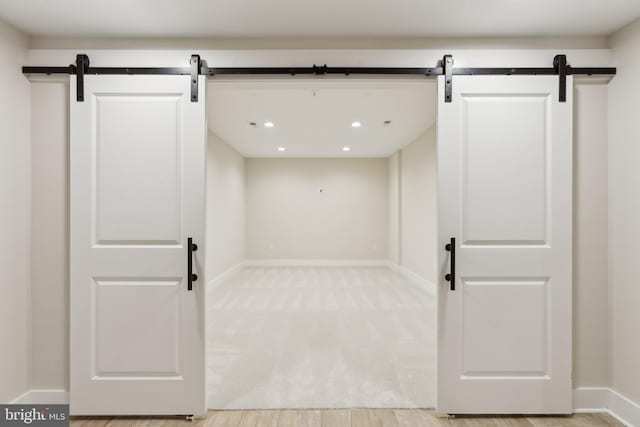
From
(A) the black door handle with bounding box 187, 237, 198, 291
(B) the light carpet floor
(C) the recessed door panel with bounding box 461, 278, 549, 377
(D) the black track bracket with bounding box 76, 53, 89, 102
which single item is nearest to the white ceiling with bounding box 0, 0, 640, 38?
(D) the black track bracket with bounding box 76, 53, 89, 102

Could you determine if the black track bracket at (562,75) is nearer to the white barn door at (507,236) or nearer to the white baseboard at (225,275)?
the white barn door at (507,236)

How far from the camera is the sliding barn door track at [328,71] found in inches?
90.9

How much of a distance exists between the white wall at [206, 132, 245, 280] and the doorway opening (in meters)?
0.04

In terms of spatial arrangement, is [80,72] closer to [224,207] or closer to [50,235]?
[50,235]

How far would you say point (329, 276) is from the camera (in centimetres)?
741

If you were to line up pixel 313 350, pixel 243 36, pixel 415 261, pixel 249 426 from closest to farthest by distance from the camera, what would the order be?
1. pixel 249 426
2. pixel 243 36
3. pixel 313 350
4. pixel 415 261

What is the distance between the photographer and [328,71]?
92.9 inches

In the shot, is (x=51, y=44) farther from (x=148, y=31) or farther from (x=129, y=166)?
(x=129, y=166)

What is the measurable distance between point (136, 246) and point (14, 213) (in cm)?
79

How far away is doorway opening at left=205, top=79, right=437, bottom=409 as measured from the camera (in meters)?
2.70

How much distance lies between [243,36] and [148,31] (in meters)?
0.60

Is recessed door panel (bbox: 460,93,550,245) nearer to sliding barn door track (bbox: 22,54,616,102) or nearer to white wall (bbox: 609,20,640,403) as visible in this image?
sliding barn door track (bbox: 22,54,616,102)

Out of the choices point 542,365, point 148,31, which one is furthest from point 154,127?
point 542,365

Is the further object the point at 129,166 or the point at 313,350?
the point at 313,350
